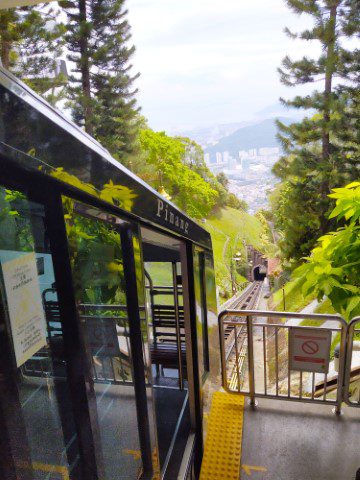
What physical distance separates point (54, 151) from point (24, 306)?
1.31ft

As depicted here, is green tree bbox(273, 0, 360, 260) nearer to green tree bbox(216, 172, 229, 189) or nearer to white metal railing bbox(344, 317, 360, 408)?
white metal railing bbox(344, 317, 360, 408)

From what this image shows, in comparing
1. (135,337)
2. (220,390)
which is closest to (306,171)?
(220,390)

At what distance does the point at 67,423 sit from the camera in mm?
1186

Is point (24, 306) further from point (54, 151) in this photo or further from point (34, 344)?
point (54, 151)

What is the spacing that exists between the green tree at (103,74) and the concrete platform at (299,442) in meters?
16.6

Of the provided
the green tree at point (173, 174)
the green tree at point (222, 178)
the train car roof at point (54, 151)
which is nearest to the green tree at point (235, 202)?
the green tree at point (222, 178)

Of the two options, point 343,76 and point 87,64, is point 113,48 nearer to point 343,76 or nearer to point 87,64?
point 87,64

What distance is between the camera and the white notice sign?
935 mm

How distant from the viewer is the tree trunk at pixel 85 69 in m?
16.6

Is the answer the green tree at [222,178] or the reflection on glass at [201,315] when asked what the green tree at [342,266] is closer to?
the reflection on glass at [201,315]

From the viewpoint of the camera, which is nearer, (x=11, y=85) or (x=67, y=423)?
(x=11, y=85)

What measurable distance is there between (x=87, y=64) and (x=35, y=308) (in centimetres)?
1864

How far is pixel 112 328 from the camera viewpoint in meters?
1.42

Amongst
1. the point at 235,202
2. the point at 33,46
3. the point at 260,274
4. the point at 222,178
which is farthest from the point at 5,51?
the point at 235,202
